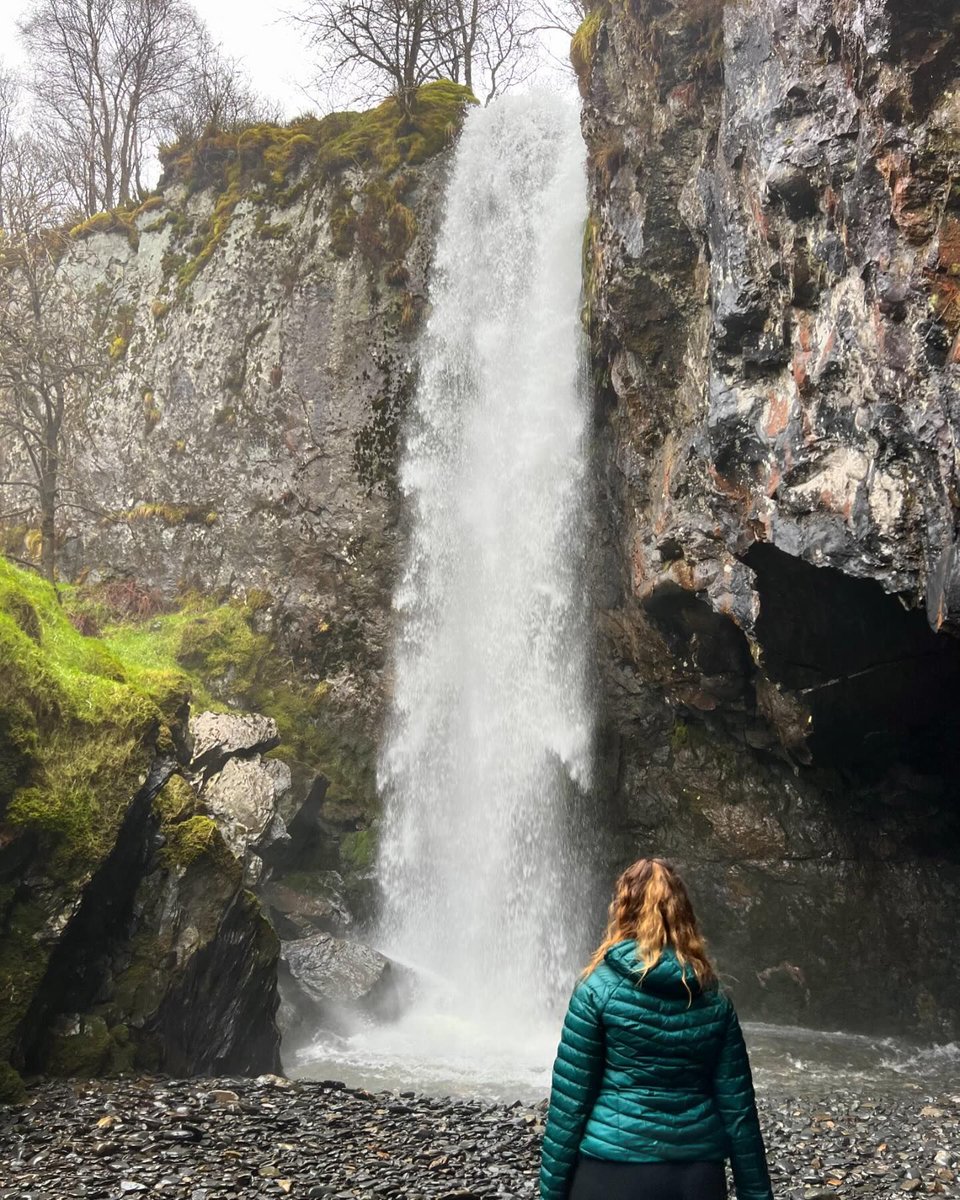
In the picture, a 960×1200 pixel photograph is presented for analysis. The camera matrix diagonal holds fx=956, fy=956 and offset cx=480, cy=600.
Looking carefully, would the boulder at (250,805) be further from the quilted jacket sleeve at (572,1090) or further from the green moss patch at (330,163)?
the quilted jacket sleeve at (572,1090)

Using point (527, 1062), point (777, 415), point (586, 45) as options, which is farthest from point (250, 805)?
point (586, 45)

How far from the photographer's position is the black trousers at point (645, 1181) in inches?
127

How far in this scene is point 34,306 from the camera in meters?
15.4

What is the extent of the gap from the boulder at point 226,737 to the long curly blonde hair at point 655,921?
38.2ft

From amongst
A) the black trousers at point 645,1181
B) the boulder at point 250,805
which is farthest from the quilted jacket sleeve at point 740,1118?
the boulder at point 250,805

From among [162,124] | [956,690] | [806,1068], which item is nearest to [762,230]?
[956,690]

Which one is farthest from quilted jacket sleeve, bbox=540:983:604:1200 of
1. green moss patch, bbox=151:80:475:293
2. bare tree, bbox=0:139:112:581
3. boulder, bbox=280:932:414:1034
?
green moss patch, bbox=151:80:475:293

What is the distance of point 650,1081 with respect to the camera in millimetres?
3354

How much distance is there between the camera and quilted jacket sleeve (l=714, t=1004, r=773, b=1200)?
3.39 m

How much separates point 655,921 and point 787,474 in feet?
24.0

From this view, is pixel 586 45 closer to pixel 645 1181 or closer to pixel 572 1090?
pixel 572 1090

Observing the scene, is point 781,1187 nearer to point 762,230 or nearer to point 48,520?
point 762,230

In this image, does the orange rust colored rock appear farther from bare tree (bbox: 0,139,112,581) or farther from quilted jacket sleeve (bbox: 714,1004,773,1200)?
bare tree (bbox: 0,139,112,581)

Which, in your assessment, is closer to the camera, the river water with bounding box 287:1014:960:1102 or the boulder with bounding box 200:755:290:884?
the river water with bounding box 287:1014:960:1102
